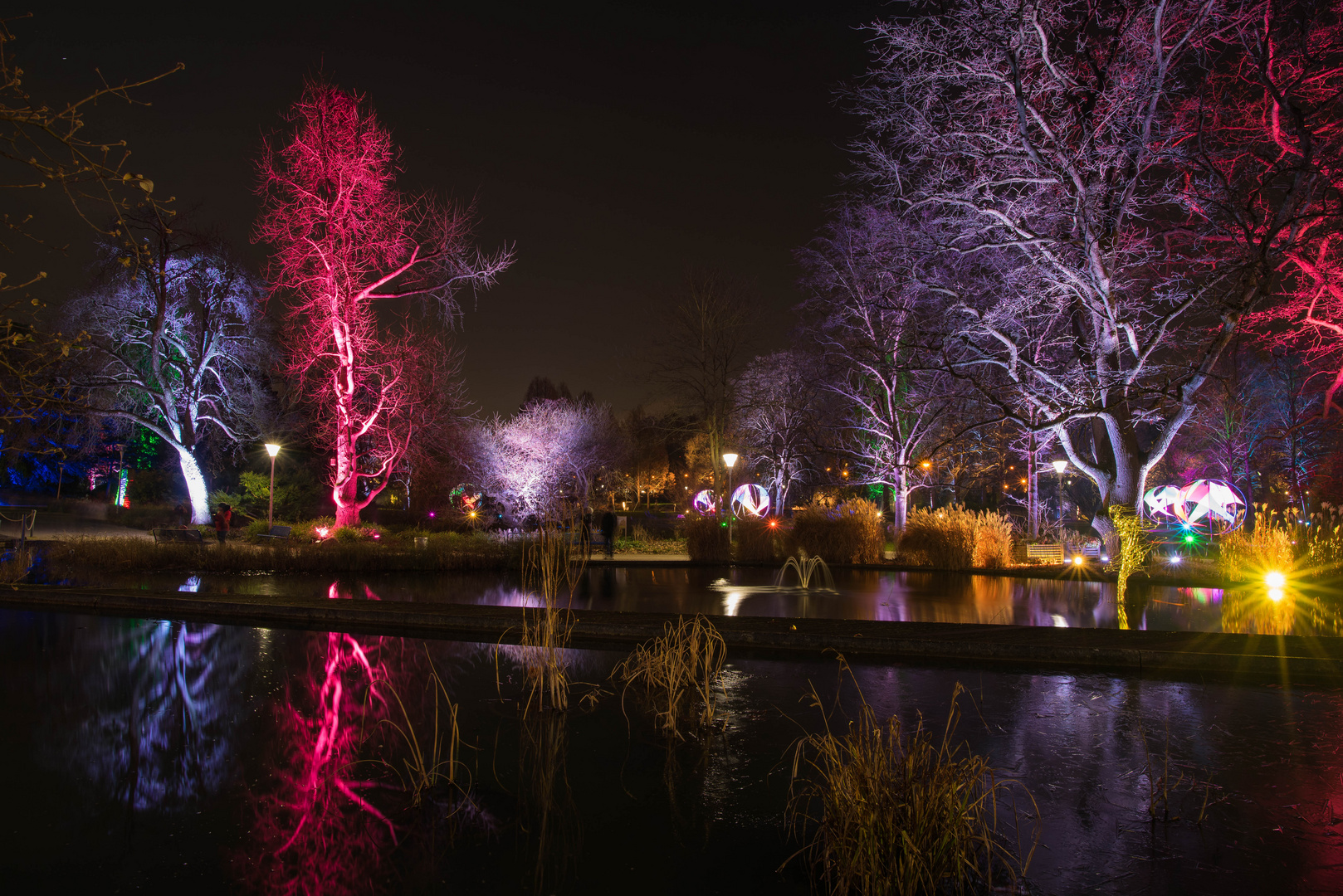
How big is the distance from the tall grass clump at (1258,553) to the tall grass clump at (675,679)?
41.8 feet

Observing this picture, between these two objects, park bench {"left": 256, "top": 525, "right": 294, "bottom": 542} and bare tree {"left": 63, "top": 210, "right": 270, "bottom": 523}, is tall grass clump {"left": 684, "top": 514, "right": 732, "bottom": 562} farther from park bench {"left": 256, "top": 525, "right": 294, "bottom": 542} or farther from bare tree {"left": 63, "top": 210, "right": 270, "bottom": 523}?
bare tree {"left": 63, "top": 210, "right": 270, "bottom": 523}

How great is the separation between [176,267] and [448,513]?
527 inches

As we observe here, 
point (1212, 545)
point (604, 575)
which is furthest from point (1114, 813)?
point (1212, 545)

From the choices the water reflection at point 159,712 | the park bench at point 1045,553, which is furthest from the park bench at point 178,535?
the park bench at point 1045,553

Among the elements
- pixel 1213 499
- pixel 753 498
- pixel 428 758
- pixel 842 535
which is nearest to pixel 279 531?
pixel 842 535

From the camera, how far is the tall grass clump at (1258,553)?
1515cm

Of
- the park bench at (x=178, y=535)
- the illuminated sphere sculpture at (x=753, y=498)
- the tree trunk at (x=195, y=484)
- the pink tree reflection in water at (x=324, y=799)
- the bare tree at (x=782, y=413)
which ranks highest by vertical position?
the bare tree at (x=782, y=413)

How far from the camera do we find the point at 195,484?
29516mm

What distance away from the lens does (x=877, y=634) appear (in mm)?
8852

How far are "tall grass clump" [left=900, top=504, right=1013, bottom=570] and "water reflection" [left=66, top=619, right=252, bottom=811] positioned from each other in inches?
591

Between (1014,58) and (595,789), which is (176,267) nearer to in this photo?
(1014,58)

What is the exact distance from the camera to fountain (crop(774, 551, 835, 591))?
16.5 meters

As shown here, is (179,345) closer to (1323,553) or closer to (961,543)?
(961,543)

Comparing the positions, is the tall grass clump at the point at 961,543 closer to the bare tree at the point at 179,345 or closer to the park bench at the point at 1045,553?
the park bench at the point at 1045,553
